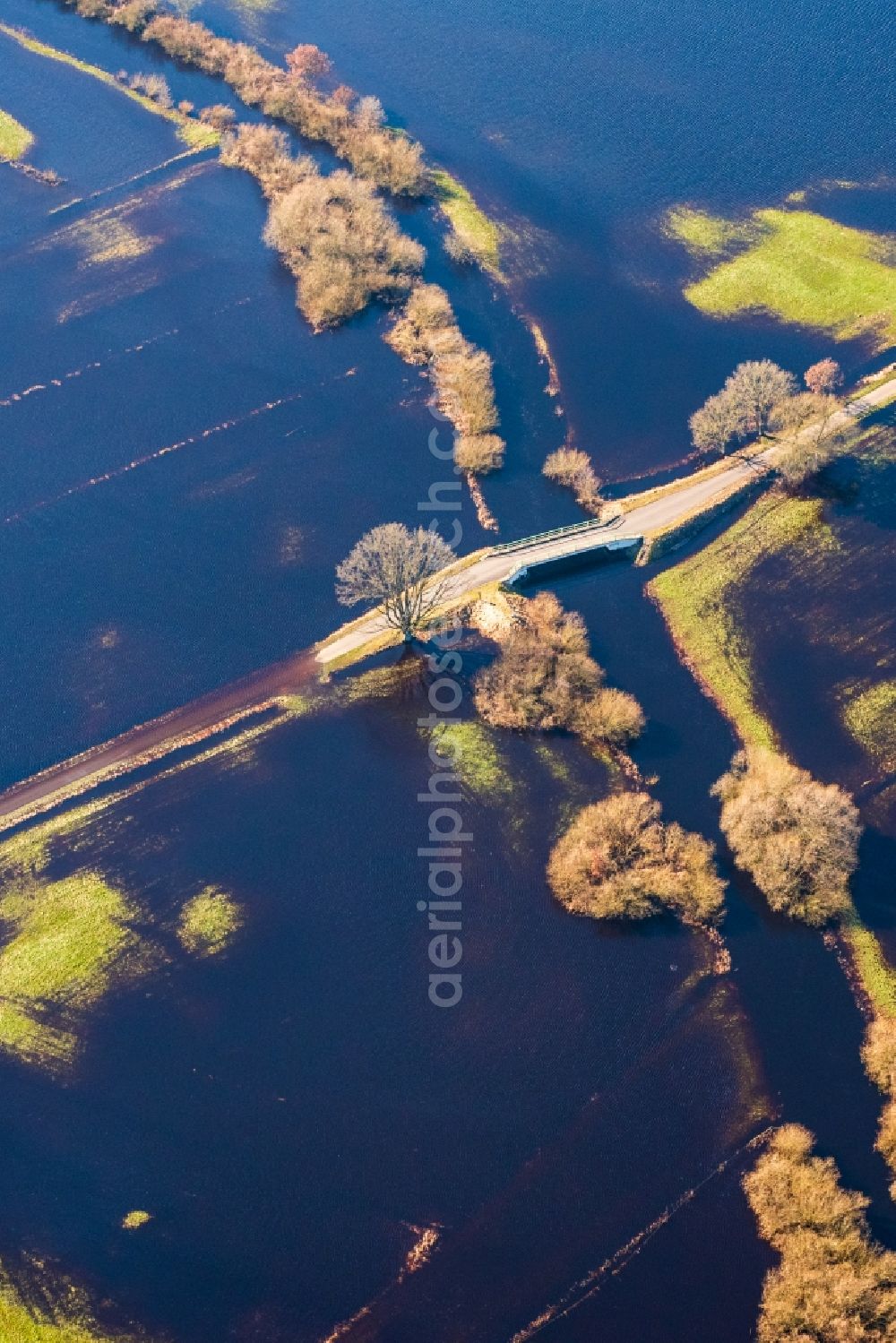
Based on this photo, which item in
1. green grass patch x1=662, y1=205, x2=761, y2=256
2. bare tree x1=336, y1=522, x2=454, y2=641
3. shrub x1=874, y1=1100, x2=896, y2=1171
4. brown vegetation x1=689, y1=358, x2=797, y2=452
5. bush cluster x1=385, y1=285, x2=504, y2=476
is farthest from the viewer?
green grass patch x1=662, y1=205, x2=761, y2=256

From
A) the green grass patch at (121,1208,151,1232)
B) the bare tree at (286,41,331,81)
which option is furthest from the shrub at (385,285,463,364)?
the green grass patch at (121,1208,151,1232)

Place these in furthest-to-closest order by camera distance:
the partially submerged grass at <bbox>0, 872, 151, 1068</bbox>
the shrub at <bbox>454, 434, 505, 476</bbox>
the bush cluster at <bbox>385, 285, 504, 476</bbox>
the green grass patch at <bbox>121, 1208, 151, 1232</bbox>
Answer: the bush cluster at <bbox>385, 285, 504, 476</bbox>
the shrub at <bbox>454, 434, 505, 476</bbox>
the partially submerged grass at <bbox>0, 872, 151, 1068</bbox>
the green grass patch at <bbox>121, 1208, 151, 1232</bbox>

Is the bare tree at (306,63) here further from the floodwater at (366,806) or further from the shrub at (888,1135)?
the shrub at (888,1135)

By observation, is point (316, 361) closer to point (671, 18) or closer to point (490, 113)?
point (490, 113)

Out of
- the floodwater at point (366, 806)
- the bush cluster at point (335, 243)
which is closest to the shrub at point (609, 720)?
the floodwater at point (366, 806)

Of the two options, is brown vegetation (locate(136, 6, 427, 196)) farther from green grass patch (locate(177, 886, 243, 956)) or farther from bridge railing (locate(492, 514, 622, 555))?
green grass patch (locate(177, 886, 243, 956))

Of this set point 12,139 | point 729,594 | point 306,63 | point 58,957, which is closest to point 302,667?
point 58,957
